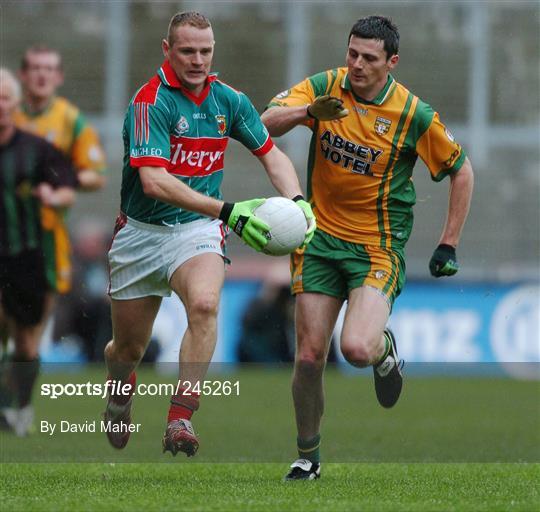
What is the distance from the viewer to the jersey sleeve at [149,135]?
6.89m

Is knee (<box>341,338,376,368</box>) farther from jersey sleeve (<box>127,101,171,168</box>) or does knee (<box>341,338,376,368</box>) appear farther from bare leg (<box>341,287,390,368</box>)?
jersey sleeve (<box>127,101,171,168</box>)

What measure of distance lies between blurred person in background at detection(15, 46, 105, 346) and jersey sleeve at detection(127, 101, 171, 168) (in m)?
3.78

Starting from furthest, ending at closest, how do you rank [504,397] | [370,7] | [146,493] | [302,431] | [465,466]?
[370,7] < [504,397] < [465,466] < [302,431] < [146,493]

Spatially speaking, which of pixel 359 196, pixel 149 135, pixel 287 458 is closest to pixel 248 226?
pixel 149 135

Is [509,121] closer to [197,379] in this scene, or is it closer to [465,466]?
[465,466]

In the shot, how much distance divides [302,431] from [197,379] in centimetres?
81

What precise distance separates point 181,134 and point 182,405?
149 cm

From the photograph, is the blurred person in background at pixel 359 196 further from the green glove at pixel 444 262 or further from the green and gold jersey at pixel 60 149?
the green and gold jersey at pixel 60 149

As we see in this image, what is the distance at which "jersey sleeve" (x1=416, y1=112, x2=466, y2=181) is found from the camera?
7.47 meters

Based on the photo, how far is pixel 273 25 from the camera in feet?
53.7

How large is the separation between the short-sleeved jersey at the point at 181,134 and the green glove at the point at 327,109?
0.33m

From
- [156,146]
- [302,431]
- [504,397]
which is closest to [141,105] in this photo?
[156,146]

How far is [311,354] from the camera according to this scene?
734cm

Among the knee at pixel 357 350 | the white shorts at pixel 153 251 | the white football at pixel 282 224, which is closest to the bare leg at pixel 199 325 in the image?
the white shorts at pixel 153 251
